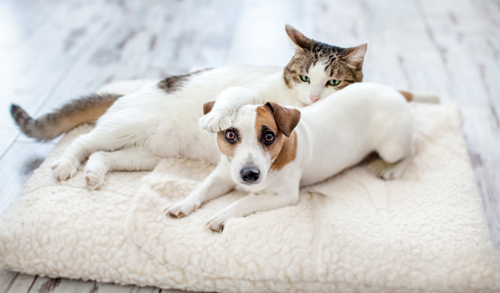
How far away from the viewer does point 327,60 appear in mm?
1625

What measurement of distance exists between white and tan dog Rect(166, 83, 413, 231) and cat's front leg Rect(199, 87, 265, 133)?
3cm

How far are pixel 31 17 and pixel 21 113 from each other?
6.48 feet

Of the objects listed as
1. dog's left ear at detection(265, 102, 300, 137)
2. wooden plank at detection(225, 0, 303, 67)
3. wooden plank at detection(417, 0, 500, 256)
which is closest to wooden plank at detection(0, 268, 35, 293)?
dog's left ear at detection(265, 102, 300, 137)

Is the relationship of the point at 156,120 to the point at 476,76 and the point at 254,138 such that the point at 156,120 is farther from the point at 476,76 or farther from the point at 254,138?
the point at 476,76

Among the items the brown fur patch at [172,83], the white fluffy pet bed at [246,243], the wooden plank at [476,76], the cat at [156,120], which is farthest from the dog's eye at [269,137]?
the wooden plank at [476,76]

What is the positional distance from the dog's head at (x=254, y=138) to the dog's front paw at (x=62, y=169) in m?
0.79

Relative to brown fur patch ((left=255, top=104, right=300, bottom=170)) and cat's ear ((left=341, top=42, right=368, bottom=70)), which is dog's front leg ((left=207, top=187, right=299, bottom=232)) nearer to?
brown fur patch ((left=255, top=104, right=300, bottom=170))

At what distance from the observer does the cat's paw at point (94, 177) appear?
1.86 meters

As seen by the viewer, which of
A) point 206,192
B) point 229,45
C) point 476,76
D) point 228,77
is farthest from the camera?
point 229,45

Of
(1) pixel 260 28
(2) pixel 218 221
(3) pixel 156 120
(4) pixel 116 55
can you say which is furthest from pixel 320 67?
(4) pixel 116 55

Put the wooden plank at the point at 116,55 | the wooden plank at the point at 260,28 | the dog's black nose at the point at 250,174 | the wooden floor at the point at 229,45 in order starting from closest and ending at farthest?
the dog's black nose at the point at 250,174
the wooden floor at the point at 229,45
the wooden plank at the point at 116,55
the wooden plank at the point at 260,28

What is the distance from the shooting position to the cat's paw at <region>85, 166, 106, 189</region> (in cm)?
186

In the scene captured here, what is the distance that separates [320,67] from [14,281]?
1.44 meters

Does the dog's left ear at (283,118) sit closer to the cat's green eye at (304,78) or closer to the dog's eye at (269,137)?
the dog's eye at (269,137)
